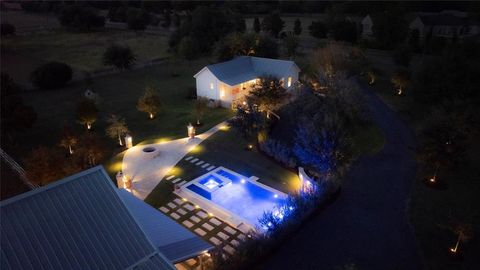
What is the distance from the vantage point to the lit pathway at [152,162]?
877 inches

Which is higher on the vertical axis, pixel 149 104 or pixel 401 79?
pixel 401 79

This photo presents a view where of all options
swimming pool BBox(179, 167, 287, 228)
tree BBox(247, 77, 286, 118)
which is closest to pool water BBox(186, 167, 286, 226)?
swimming pool BBox(179, 167, 287, 228)

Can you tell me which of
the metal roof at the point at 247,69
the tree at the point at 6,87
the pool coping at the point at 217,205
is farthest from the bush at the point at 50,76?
the pool coping at the point at 217,205

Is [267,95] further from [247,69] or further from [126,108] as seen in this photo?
[126,108]

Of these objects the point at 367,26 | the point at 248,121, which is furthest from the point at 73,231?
the point at 367,26

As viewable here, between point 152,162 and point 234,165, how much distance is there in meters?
6.73

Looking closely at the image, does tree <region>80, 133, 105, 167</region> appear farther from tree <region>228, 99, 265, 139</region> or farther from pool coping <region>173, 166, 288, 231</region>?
tree <region>228, 99, 265, 139</region>

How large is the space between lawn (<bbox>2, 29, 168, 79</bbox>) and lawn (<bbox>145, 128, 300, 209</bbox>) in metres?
39.2

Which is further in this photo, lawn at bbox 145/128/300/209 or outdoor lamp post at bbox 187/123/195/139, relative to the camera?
outdoor lamp post at bbox 187/123/195/139

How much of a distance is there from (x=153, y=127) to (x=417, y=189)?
24.2 meters

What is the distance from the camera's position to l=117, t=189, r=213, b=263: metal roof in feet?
39.8

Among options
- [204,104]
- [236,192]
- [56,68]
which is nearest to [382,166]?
[236,192]

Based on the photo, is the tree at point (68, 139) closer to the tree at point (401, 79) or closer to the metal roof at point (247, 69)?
the metal roof at point (247, 69)

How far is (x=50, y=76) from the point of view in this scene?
44.5 metres
